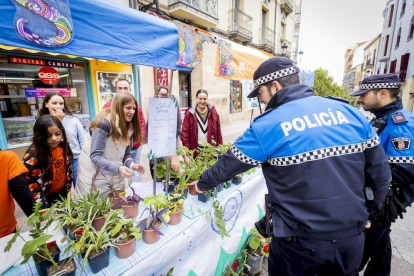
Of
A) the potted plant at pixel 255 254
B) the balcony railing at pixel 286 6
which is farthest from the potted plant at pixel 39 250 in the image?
the balcony railing at pixel 286 6

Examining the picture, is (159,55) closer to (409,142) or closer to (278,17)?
(409,142)

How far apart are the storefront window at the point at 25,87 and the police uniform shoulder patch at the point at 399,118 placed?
631 cm

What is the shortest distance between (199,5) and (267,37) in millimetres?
7581

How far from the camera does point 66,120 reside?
2.80 m

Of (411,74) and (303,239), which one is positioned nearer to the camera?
(303,239)

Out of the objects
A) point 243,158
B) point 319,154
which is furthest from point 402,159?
point 243,158

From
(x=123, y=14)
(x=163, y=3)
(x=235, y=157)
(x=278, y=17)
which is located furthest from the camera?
(x=278, y=17)

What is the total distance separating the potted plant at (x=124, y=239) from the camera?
1156 mm

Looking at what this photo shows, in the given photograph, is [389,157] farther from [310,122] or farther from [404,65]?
[404,65]

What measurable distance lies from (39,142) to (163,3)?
771 centimetres

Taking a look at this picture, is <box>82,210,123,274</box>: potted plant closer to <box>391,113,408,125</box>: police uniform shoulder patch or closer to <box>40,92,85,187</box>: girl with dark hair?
<box>40,92,85,187</box>: girl with dark hair

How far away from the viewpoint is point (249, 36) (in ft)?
38.5

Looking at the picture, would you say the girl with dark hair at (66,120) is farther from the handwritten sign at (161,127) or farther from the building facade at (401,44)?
the building facade at (401,44)

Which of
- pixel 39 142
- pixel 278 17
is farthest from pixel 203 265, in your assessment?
pixel 278 17
